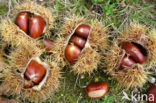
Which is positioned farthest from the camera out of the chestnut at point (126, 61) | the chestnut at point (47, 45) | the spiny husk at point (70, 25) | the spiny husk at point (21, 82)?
the chestnut at point (47, 45)

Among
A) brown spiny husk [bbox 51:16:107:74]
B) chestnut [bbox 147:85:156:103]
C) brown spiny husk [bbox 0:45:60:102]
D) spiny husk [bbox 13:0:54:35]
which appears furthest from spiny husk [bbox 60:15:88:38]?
chestnut [bbox 147:85:156:103]

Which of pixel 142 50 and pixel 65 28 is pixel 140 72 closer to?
pixel 142 50

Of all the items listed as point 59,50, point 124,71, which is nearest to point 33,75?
point 59,50

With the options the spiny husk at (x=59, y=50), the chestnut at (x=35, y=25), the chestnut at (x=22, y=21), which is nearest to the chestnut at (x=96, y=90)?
the spiny husk at (x=59, y=50)

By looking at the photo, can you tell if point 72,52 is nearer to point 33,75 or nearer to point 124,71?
point 33,75

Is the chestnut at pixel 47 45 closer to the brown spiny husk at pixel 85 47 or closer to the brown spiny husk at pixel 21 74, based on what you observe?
the brown spiny husk at pixel 85 47

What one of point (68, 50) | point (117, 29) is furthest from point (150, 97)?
point (68, 50)
